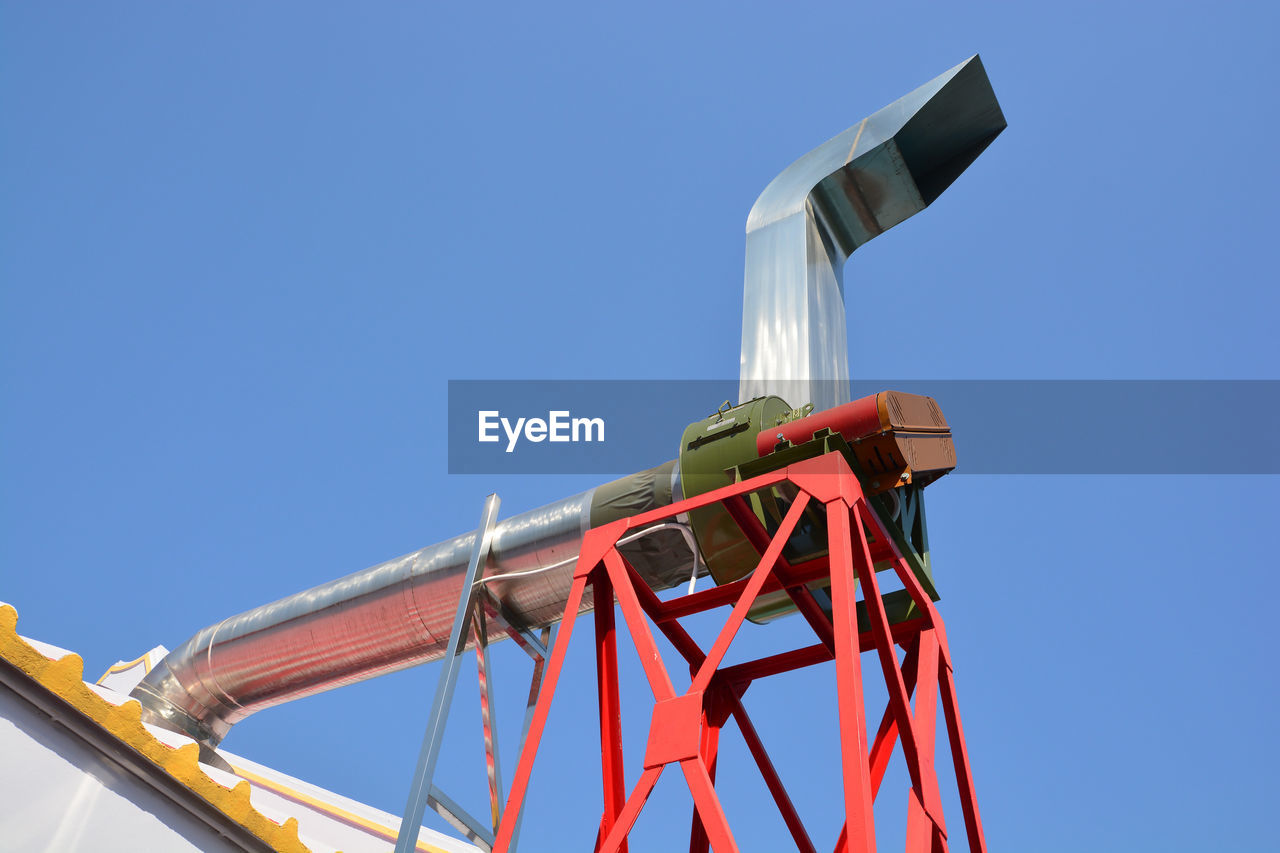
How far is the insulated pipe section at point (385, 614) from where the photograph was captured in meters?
7.67

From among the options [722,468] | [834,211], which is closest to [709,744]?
[722,468]

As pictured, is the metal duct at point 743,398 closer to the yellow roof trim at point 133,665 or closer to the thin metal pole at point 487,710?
the thin metal pole at point 487,710

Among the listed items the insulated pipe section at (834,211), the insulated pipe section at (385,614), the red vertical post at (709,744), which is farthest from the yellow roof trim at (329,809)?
the insulated pipe section at (834,211)

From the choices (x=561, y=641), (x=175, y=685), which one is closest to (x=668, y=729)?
(x=561, y=641)

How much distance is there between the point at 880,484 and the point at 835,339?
2.43 meters

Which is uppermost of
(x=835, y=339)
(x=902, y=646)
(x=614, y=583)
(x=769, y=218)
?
(x=769, y=218)

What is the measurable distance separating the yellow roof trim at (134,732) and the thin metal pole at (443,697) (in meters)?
0.79

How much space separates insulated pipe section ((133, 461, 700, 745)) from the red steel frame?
536 millimetres

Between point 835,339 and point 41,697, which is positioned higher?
point 835,339

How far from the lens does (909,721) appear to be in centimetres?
594

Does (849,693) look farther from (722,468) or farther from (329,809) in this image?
(329,809)

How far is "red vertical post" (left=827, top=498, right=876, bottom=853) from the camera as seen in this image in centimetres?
484

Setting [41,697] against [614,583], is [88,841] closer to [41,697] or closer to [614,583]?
[41,697]

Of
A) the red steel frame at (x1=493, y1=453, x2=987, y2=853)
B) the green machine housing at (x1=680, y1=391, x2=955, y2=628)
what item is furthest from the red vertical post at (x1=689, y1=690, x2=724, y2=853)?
the green machine housing at (x1=680, y1=391, x2=955, y2=628)
